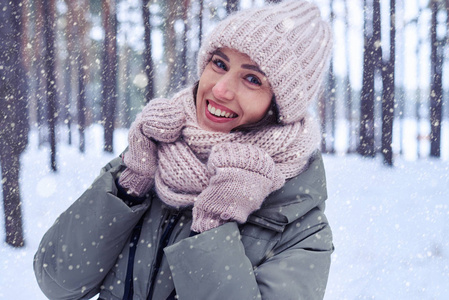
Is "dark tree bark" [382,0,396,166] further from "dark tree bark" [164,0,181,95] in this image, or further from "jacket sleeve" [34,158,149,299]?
"jacket sleeve" [34,158,149,299]

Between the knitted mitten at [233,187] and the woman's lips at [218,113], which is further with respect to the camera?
the woman's lips at [218,113]

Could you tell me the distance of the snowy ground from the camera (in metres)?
3.62

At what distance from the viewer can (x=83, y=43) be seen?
5.26 meters

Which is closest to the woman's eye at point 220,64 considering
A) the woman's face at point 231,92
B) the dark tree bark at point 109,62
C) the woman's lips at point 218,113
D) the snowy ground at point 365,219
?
the woman's face at point 231,92

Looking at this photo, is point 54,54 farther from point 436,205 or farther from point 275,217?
point 436,205

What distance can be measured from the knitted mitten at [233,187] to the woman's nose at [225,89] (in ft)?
0.59

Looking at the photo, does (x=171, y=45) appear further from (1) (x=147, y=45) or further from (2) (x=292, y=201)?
(2) (x=292, y=201)

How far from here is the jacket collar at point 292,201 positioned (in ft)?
4.01

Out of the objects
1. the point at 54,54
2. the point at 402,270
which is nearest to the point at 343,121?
the point at 402,270

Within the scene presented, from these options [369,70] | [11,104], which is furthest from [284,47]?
[369,70]

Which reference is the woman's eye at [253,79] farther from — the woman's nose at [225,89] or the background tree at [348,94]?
the background tree at [348,94]

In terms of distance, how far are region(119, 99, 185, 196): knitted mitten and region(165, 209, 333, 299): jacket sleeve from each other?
278mm

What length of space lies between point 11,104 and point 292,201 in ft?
10.1

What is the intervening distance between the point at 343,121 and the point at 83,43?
496cm
